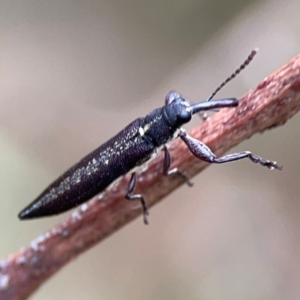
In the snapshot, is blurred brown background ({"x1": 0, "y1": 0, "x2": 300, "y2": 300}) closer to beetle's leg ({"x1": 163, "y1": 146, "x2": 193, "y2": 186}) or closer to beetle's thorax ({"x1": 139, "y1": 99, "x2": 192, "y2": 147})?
beetle's thorax ({"x1": 139, "y1": 99, "x2": 192, "y2": 147})

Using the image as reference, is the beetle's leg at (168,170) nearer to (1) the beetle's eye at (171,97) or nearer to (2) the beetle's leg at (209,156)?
(2) the beetle's leg at (209,156)

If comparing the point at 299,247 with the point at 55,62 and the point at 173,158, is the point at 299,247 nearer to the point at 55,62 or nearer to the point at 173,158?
the point at 173,158

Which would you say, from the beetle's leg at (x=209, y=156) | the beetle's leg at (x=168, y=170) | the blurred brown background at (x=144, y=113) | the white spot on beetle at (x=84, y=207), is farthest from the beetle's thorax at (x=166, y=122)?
the blurred brown background at (x=144, y=113)

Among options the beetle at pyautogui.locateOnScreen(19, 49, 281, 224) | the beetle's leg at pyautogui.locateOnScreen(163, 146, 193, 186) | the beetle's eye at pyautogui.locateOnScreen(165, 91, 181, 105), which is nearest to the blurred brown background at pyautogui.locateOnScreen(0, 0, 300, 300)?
the beetle's eye at pyautogui.locateOnScreen(165, 91, 181, 105)

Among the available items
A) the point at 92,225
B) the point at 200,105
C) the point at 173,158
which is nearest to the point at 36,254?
the point at 92,225

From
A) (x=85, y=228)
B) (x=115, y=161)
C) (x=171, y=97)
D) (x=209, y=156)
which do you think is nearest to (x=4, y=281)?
(x=85, y=228)

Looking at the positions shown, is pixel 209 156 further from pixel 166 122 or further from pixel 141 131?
pixel 141 131

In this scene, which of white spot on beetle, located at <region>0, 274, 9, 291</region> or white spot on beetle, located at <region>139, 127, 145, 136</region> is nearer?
white spot on beetle, located at <region>0, 274, 9, 291</region>
